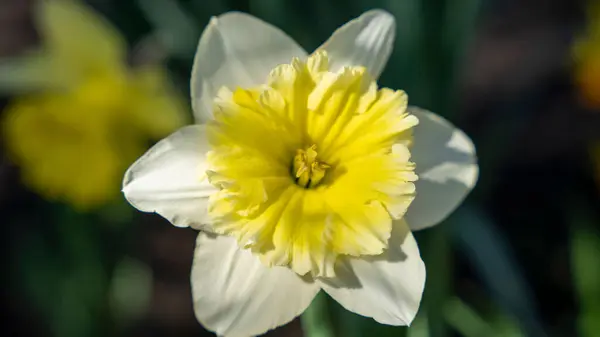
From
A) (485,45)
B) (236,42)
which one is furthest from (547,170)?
(236,42)

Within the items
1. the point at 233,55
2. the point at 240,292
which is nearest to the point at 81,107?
the point at 233,55

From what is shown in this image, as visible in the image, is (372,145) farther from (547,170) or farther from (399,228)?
(547,170)

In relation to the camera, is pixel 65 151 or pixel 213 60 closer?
pixel 213 60

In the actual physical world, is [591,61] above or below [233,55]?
below

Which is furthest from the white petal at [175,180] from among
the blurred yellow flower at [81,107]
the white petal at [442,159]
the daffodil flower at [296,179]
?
the blurred yellow flower at [81,107]

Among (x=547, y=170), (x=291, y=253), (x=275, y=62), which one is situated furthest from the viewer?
(x=547, y=170)

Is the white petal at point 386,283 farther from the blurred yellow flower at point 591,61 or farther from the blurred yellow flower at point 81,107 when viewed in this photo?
the blurred yellow flower at point 591,61

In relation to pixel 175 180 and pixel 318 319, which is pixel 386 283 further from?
pixel 175 180

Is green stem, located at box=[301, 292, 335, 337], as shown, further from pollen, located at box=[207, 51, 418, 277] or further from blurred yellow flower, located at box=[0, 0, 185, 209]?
blurred yellow flower, located at box=[0, 0, 185, 209]
